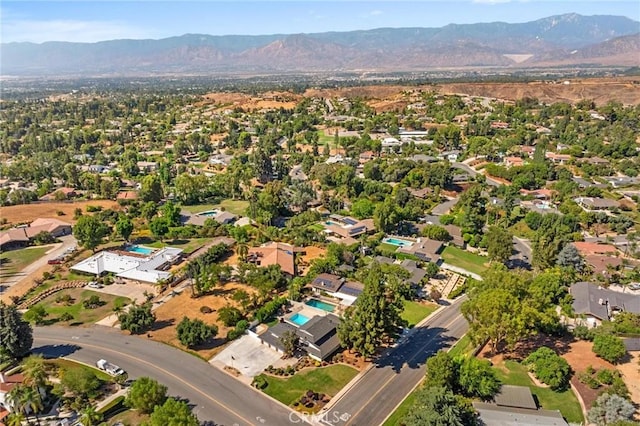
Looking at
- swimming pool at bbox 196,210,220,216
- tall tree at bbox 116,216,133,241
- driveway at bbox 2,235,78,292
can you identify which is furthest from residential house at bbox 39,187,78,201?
A: tall tree at bbox 116,216,133,241

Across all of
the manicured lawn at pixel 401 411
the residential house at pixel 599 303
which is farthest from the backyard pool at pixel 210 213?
the residential house at pixel 599 303

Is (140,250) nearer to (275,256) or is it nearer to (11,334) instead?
(275,256)

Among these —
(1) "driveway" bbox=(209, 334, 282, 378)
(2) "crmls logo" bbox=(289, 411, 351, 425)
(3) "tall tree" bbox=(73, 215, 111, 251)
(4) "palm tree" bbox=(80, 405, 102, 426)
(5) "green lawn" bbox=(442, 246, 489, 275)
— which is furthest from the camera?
(3) "tall tree" bbox=(73, 215, 111, 251)

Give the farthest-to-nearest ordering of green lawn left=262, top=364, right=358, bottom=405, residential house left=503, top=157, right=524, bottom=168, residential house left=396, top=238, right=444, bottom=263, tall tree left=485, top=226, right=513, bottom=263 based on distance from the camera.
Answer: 1. residential house left=503, top=157, right=524, bottom=168
2. residential house left=396, top=238, right=444, bottom=263
3. tall tree left=485, top=226, right=513, bottom=263
4. green lawn left=262, top=364, right=358, bottom=405

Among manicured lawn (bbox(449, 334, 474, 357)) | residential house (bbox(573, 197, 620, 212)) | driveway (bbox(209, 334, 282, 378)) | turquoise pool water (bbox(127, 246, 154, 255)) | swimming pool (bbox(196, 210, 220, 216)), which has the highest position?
residential house (bbox(573, 197, 620, 212))

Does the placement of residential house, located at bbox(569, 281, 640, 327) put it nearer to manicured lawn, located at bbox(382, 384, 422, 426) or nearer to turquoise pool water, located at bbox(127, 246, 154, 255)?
manicured lawn, located at bbox(382, 384, 422, 426)
